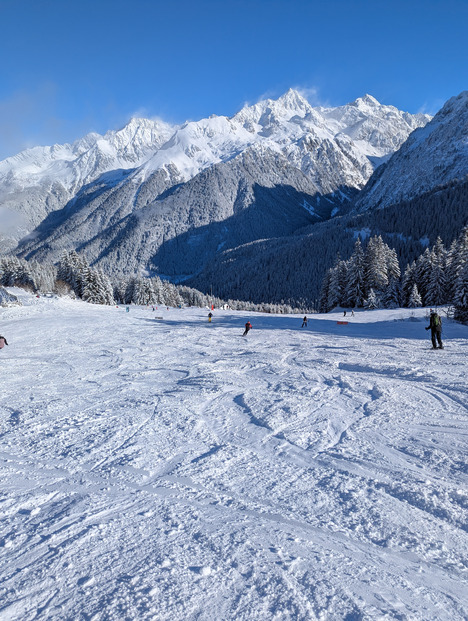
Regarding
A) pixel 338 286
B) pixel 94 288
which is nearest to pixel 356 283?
pixel 338 286

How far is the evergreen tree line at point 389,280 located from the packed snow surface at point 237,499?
4385 cm

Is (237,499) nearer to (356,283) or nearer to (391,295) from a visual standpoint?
(356,283)

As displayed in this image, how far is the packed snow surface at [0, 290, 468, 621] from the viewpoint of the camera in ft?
9.64

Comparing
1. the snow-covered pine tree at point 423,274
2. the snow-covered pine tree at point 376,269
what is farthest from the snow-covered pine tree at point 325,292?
the snow-covered pine tree at point 423,274

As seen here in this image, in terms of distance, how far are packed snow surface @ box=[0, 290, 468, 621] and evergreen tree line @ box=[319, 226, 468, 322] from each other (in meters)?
43.9

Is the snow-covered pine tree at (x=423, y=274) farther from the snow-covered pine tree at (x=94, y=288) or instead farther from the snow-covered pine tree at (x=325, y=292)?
the snow-covered pine tree at (x=94, y=288)

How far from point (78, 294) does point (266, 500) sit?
203ft

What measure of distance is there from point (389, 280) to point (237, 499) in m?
54.4

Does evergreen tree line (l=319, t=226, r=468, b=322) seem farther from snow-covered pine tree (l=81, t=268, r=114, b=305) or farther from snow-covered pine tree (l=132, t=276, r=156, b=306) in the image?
snow-covered pine tree (l=81, t=268, r=114, b=305)

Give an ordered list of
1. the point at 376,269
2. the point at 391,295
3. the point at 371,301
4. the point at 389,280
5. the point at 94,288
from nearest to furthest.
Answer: the point at 371,301 → the point at 376,269 → the point at 391,295 → the point at 389,280 → the point at 94,288

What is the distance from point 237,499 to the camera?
4324 millimetres

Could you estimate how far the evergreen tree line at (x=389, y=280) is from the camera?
4784 centimetres

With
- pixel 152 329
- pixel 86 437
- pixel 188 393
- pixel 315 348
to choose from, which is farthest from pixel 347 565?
pixel 152 329

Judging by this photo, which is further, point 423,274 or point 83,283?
point 83,283
